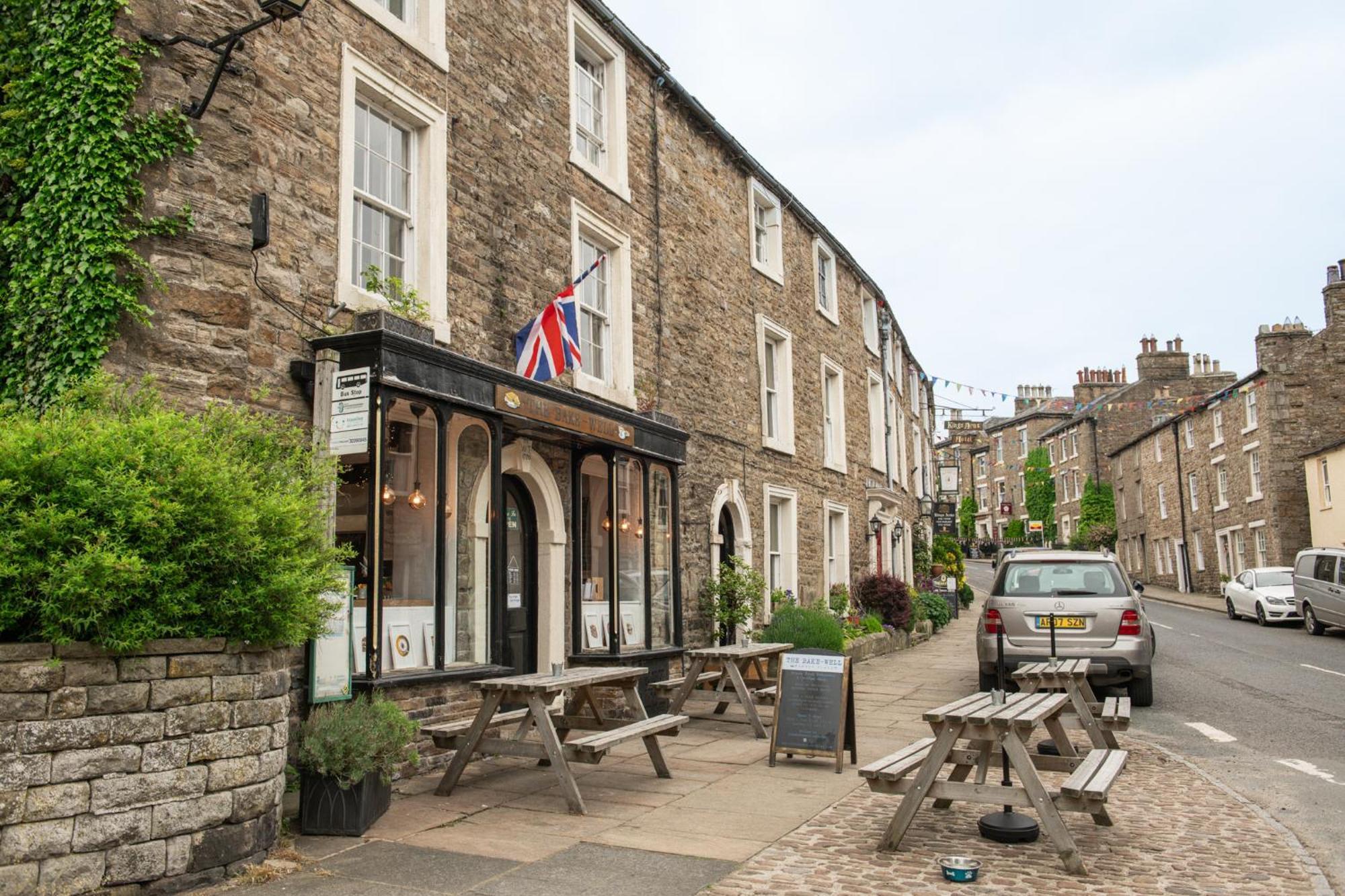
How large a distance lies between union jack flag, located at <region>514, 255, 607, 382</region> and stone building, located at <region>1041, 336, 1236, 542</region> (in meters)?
35.0

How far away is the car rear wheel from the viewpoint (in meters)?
20.6

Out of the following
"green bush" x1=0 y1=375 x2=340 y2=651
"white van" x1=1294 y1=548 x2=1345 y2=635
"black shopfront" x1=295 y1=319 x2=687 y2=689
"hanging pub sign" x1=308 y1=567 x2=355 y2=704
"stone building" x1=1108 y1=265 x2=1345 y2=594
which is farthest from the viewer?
"stone building" x1=1108 y1=265 x2=1345 y2=594

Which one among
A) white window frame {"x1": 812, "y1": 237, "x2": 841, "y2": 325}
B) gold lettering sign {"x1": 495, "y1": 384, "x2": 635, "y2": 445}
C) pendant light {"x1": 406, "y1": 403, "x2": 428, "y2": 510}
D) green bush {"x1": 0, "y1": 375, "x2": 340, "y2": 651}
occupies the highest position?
white window frame {"x1": 812, "y1": 237, "x2": 841, "y2": 325}

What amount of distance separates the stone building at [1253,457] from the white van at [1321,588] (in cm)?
861

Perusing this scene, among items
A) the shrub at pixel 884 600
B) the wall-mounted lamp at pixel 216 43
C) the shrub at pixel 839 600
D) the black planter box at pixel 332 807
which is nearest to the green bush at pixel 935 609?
the shrub at pixel 884 600

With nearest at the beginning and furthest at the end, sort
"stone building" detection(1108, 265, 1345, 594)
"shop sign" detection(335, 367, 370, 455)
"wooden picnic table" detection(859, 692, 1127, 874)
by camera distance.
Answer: "wooden picnic table" detection(859, 692, 1127, 874) < "shop sign" detection(335, 367, 370, 455) < "stone building" detection(1108, 265, 1345, 594)

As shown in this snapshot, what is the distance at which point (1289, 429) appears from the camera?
29.6 m

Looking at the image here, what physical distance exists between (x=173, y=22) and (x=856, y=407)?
16101 millimetres

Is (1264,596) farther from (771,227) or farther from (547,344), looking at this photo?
(547,344)

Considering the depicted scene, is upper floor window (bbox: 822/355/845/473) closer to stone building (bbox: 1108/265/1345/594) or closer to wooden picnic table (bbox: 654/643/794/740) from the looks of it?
wooden picnic table (bbox: 654/643/794/740)

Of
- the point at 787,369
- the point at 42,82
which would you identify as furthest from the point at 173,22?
the point at 787,369

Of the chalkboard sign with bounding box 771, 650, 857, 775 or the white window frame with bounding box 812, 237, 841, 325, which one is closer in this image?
the chalkboard sign with bounding box 771, 650, 857, 775

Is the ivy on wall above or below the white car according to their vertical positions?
above

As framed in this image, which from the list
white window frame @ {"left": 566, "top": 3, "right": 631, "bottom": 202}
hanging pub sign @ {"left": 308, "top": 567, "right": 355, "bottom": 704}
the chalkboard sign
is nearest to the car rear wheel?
the chalkboard sign
